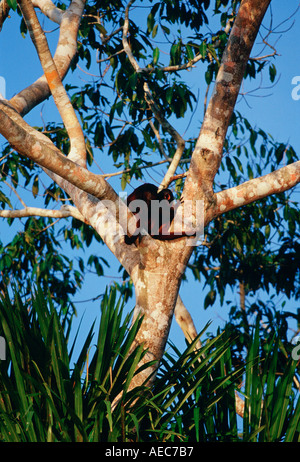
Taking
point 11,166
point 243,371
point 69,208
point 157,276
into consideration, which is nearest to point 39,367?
point 157,276

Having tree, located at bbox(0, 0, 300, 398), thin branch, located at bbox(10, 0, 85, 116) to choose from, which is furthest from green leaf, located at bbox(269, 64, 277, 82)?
thin branch, located at bbox(10, 0, 85, 116)

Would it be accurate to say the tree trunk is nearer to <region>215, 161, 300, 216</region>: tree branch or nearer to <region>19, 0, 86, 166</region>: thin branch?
<region>215, 161, 300, 216</region>: tree branch

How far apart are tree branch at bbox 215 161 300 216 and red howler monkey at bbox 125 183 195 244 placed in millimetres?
339

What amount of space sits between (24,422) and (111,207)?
57.2 inches

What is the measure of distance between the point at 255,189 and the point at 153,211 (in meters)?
0.89

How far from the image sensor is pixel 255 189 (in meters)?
3.87

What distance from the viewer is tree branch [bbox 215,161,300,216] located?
151 inches

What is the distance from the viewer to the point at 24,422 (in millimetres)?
2803

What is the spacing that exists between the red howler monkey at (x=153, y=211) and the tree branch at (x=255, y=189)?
339 mm

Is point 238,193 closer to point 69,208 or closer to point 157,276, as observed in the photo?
point 157,276

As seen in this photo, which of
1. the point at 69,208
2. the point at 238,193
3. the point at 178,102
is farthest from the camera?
the point at 178,102

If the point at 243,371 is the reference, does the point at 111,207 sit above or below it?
above

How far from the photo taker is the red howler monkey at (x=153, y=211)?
3.61m

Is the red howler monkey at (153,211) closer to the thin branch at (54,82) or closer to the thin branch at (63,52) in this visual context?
the thin branch at (54,82)
